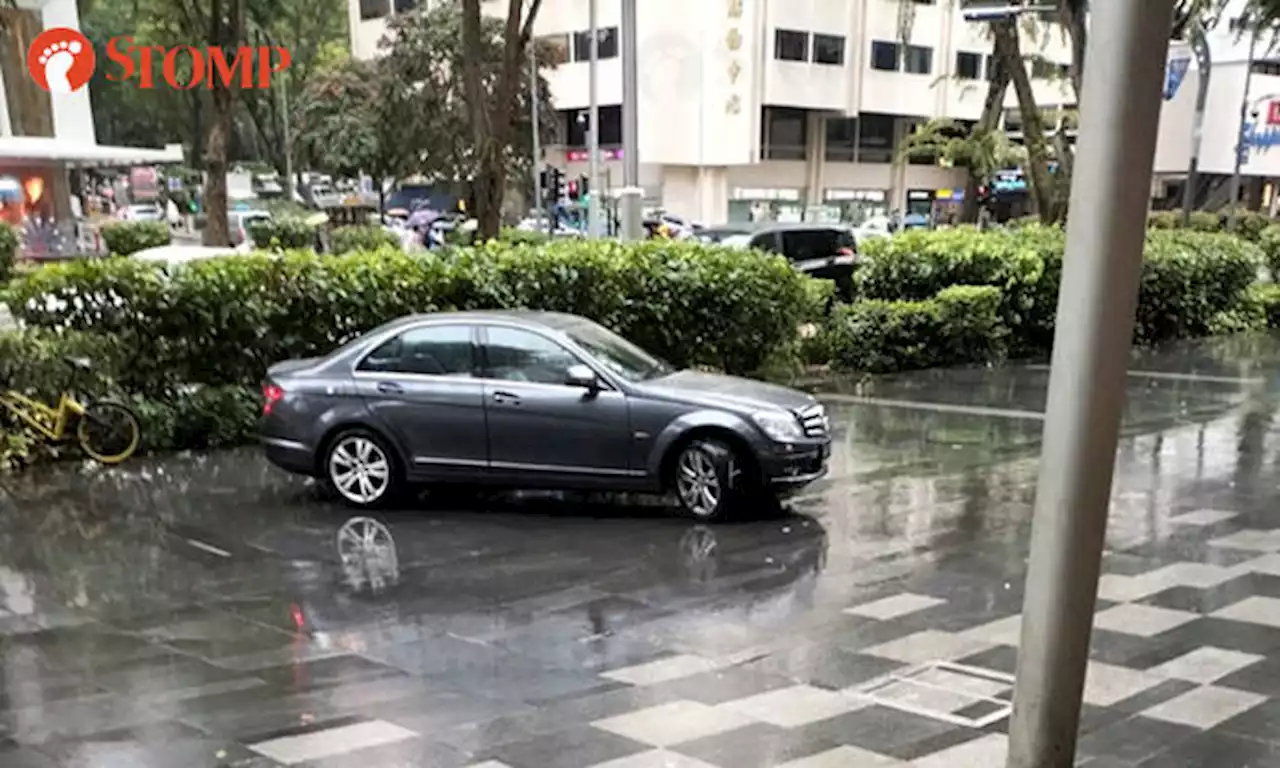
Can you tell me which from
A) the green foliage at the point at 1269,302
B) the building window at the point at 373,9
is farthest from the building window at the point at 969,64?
the green foliage at the point at 1269,302

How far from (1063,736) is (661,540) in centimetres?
455

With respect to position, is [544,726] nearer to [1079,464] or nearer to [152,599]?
[1079,464]

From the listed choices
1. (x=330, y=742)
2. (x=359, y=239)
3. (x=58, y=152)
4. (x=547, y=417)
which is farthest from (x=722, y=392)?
(x=58, y=152)

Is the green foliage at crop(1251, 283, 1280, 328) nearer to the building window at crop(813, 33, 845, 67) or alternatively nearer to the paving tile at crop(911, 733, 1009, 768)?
the paving tile at crop(911, 733, 1009, 768)

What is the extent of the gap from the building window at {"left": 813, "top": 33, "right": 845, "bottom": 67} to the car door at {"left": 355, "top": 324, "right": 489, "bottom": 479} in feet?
143

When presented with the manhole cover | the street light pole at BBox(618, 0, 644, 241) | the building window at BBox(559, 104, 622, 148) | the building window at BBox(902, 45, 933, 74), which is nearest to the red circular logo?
the street light pole at BBox(618, 0, 644, 241)

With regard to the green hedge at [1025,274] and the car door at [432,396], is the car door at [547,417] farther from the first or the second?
the green hedge at [1025,274]

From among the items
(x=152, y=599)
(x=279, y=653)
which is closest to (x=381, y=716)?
(x=279, y=653)

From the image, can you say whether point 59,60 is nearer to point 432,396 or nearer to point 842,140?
point 432,396

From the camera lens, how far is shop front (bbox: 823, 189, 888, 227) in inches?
2172

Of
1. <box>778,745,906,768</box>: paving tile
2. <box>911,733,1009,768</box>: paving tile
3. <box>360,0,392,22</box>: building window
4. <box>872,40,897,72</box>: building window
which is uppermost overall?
<box>360,0,392,22</box>: building window

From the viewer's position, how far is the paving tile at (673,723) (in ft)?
15.9

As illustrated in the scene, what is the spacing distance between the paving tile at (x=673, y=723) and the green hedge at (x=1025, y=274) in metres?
12.5

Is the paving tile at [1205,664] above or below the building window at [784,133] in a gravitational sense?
below
